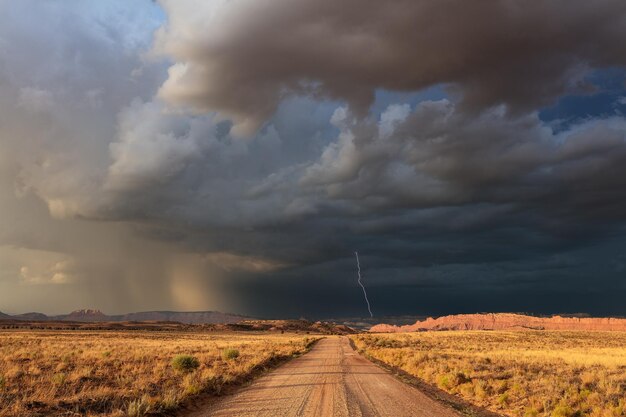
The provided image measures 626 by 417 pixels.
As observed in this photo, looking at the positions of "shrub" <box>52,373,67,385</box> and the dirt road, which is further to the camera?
"shrub" <box>52,373,67,385</box>

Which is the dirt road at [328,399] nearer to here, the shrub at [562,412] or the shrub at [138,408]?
the shrub at [138,408]

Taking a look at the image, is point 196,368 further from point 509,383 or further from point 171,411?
point 509,383

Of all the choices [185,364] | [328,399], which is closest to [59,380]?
[185,364]

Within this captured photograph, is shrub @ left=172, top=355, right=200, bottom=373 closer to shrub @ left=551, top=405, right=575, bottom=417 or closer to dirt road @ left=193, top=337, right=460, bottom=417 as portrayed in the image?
dirt road @ left=193, top=337, right=460, bottom=417

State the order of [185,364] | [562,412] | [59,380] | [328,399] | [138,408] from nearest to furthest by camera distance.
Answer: [138,408]
[562,412]
[328,399]
[59,380]
[185,364]

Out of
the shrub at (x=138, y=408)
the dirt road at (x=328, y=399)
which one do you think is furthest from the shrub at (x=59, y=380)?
the dirt road at (x=328, y=399)

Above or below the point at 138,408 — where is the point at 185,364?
below

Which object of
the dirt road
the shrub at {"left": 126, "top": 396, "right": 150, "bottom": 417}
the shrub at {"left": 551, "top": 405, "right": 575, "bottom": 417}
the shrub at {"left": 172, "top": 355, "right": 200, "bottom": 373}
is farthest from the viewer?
the shrub at {"left": 172, "top": 355, "right": 200, "bottom": 373}

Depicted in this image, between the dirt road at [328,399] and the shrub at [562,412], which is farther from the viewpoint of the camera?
the shrub at [562,412]

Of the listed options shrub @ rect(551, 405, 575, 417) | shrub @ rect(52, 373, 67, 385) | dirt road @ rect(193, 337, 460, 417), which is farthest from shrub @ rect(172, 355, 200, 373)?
shrub @ rect(551, 405, 575, 417)

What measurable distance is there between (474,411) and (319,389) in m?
5.74

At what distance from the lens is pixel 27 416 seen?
11.6 m

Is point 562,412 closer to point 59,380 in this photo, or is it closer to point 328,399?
point 328,399

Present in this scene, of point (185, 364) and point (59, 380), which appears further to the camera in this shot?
point (185, 364)
